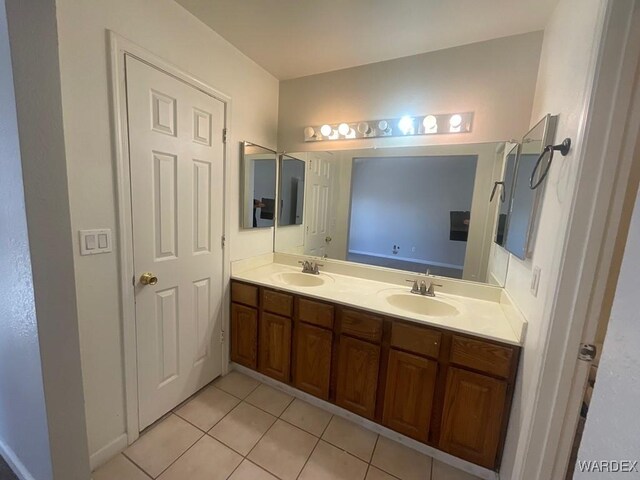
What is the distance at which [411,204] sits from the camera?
1902 mm

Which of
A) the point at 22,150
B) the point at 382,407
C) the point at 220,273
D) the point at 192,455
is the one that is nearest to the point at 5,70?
the point at 22,150

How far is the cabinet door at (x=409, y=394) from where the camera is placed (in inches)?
56.0

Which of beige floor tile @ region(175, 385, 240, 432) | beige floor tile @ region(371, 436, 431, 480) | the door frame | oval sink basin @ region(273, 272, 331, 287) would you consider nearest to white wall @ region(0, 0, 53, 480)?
the door frame

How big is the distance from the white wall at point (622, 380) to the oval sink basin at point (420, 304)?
121 centimetres

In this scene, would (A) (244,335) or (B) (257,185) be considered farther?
(B) (257,185)

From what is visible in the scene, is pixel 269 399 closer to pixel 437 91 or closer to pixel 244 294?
pixel 244 294

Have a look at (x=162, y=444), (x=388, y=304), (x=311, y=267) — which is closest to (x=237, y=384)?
(x=162, y=444)

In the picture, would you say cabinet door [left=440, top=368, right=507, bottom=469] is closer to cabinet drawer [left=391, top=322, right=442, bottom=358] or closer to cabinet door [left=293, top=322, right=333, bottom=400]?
cabinet drawer [left=391, top=322, right=442, bottom=358]

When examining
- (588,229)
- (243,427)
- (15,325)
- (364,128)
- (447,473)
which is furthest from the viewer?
(364,128)

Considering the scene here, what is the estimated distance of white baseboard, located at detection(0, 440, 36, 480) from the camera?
119 cm

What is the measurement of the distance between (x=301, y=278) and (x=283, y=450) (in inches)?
43.5

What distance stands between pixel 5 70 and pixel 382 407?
2.17 metres

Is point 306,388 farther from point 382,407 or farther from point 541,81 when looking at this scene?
point 541,81

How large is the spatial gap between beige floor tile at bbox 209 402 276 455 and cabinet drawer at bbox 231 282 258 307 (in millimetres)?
688
